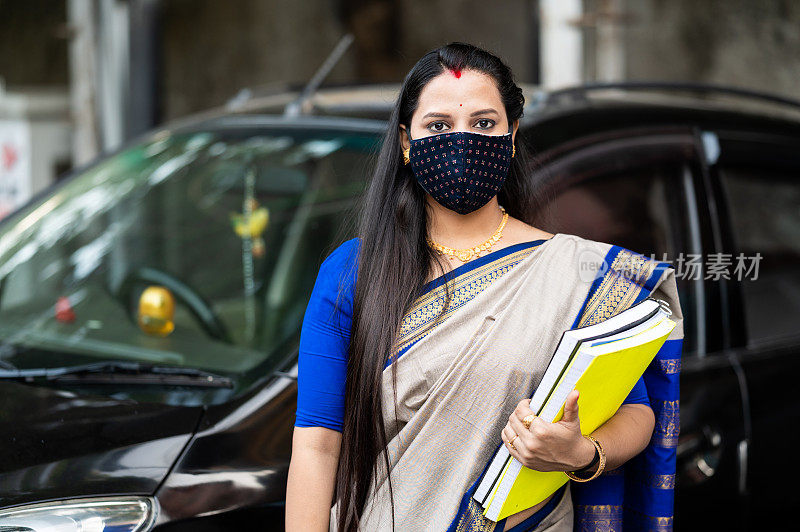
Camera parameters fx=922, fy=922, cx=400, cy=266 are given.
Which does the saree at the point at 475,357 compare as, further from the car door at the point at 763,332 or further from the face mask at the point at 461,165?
the car door at the point at 763,332

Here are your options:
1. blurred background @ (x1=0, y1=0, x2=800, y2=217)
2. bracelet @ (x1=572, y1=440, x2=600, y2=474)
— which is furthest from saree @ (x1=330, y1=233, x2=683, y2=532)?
blurred background @ (x1=0, y1=0, x2=800, y2=217)

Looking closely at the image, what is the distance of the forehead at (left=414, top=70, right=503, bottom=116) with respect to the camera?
1.46m

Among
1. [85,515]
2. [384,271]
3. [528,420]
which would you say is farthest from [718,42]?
[85,515]

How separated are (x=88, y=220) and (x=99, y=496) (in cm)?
136

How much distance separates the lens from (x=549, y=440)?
4.36 feet

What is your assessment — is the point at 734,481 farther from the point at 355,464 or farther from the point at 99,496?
the point at 99,496

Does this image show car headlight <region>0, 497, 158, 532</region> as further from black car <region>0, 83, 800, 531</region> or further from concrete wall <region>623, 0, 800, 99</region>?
concrete wall <region>623, 0, 800, 99</region>

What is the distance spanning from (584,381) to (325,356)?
412mm

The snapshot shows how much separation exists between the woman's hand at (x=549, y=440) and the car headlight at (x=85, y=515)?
679 millimetres

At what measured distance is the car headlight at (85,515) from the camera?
1.57 meters

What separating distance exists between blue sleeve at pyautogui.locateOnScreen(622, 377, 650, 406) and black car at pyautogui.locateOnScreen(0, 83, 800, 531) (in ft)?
1.60

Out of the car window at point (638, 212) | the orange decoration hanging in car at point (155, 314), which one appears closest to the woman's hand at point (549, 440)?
the car window at point (638, 212)

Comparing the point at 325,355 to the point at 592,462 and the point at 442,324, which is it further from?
the point at 592,462

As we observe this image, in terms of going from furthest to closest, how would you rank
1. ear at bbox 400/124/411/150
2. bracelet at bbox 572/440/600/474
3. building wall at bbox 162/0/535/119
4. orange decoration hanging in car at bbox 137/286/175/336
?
building wall at bbox 162/0/535/119, orange decoration hanging in car at bbox 137/286/175/336, ear at bbox 400/124/411/150, bracelet at bbox 572/440/600/474
